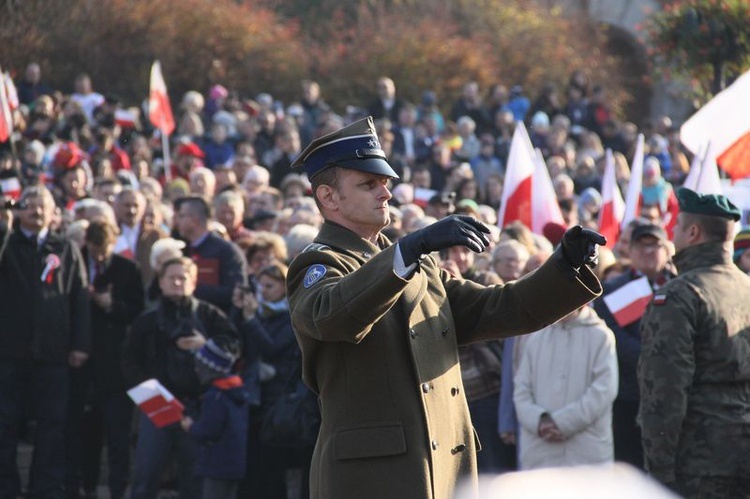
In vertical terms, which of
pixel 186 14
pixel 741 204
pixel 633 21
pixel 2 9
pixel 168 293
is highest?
pixel 633 21

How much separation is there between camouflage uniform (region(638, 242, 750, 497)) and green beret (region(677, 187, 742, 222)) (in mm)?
263

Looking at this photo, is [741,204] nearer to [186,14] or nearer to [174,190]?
[174,190]

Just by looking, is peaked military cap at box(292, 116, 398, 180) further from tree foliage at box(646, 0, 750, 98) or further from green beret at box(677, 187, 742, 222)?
tree foliage at box(646, 0, 750, 98)

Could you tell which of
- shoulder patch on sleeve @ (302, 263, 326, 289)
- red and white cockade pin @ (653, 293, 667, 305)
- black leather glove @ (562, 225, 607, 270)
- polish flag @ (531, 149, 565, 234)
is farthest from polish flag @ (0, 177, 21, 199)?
black leather glove @ (562, 225, 607, 270)

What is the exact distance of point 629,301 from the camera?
29.3 ft

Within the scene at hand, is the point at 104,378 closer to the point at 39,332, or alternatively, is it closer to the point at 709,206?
the point at 39,332

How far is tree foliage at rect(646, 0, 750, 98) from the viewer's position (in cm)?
1652

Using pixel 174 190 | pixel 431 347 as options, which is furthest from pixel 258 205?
pixel 431 347

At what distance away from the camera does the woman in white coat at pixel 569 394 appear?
321 inches

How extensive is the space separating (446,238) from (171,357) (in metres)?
5.70

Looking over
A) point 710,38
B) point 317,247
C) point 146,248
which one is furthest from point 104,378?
point 710,38

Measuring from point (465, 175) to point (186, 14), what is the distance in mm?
11777

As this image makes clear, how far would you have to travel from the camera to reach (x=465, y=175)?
1764 centimetres

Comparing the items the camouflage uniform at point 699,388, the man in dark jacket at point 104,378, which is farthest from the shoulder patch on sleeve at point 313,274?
the man in dark jacket at point 104,378
